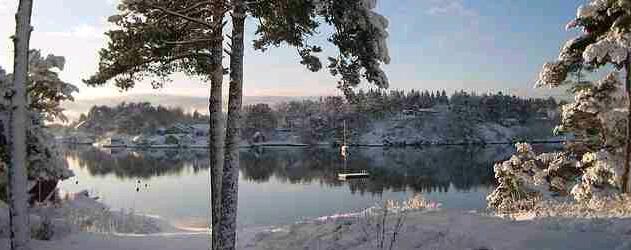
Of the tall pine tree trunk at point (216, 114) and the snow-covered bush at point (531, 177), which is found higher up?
the tall pine tree trunk at point (216, 114)

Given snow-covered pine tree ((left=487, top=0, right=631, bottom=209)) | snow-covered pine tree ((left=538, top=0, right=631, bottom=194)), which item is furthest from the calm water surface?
snow-covered pine tree ((left=538, top=0, right=631, bottom=194))

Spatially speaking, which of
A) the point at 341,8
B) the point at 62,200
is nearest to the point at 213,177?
the point at 341,8

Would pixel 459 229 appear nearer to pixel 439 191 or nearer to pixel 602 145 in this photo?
pixel 602 145

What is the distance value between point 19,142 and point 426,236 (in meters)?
7.42

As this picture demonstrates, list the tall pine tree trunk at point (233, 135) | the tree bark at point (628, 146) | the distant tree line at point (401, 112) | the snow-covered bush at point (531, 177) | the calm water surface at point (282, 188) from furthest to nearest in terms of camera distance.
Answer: the distant tree line at point (401, 112), the calm water surface at point (282, 188), the snow-covered bush at point (531, 177), the tree bark at point (628, 146), the tall pine tree trunk at point (233, 135)

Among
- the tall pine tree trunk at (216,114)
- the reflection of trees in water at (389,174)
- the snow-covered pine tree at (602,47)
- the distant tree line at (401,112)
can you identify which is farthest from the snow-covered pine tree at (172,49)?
the distant tree line at (401,112)

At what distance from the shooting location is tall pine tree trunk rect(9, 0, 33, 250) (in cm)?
867

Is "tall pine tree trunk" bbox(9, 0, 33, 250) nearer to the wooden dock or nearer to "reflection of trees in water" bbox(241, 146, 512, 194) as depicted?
"reflection of trees in water" bbox(241, 146, 512, 194)

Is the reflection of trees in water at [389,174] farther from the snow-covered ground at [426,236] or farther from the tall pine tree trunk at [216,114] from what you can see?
the tall pine tree trunk at [216,114]

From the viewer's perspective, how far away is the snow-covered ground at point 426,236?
8.70m

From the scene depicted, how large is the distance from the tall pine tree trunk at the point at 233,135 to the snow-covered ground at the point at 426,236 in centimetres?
226

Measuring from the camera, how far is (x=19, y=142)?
28.7ft

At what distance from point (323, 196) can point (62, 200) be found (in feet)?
80.3

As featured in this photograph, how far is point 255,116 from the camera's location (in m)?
149
